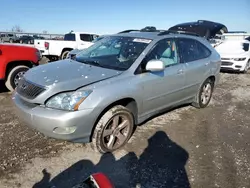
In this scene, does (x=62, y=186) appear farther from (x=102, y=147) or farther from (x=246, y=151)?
(x=246, y=151)

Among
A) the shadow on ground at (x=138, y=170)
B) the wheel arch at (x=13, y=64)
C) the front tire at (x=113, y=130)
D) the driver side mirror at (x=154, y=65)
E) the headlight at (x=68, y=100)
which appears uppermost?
the driver side mirror at (x=154, y=65)

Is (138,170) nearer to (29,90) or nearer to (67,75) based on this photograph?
(67,75)

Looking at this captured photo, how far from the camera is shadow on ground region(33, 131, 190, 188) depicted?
9.65 feet

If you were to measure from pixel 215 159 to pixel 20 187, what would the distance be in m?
2.69

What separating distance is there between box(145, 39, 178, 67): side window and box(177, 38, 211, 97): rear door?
0.19 m

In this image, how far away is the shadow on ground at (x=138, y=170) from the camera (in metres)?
2.94

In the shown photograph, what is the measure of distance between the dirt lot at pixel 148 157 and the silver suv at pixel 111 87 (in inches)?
14.0

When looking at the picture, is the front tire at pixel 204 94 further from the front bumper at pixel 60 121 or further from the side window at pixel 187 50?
the front bumper at pixel 60 121

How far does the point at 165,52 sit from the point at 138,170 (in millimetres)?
2193

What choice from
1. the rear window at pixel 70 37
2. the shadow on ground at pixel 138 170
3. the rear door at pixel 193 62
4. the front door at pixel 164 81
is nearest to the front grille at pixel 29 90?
the shadow on ground at pixel 138 170

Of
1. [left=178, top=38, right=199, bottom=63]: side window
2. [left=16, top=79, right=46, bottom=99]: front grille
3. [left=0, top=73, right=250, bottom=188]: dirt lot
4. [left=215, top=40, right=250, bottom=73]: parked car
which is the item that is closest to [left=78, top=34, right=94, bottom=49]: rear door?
[left=215, top=40, right=250, bottom=73]: parked car

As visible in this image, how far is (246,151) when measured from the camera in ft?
12.5

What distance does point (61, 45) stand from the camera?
12.8m

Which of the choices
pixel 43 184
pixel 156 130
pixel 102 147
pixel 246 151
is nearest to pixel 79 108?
pixel 102 147
